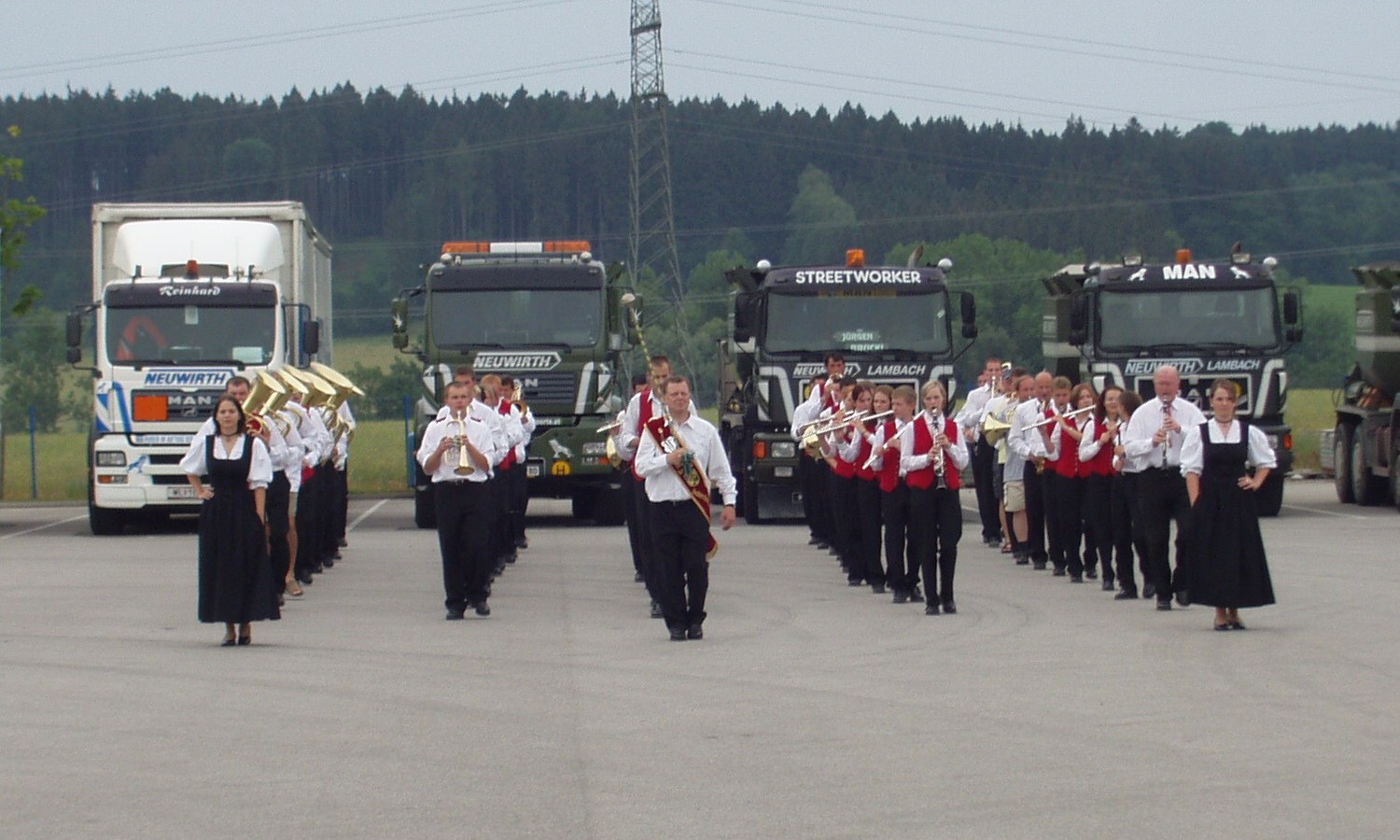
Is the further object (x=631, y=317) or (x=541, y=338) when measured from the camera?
(x=541, y=338)

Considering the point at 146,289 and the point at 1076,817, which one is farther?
the point at 146,289

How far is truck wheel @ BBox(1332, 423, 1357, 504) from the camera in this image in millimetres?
30609

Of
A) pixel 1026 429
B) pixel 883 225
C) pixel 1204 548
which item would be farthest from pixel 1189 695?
pixel 883 225

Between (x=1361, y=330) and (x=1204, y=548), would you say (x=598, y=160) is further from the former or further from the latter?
(x=1204, y=548)

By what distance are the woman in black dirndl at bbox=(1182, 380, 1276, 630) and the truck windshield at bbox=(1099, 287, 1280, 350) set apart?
39.7 ft

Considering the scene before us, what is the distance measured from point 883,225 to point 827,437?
76394 mm

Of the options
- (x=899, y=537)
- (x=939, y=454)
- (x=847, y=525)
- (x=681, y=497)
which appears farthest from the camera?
(x=847, y=525)

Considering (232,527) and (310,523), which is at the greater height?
(232,527)

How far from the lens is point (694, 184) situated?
98.1m

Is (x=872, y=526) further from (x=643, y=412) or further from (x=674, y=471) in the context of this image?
(x=674, y=471)

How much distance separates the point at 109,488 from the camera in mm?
25359

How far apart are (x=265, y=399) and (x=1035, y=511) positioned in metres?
7.37

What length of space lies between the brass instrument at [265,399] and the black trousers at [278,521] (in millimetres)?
556

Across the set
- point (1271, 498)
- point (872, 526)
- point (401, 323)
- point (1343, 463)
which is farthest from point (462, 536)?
point (1343, 463)
